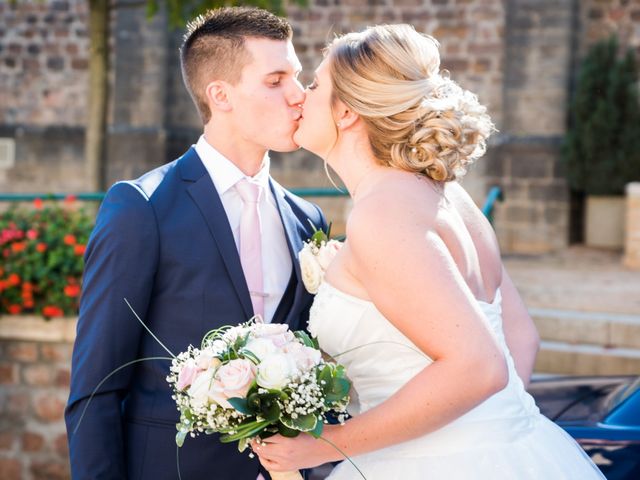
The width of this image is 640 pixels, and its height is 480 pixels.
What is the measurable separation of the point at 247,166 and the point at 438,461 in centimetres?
115

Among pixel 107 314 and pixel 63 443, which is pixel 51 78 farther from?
pixel 107 314

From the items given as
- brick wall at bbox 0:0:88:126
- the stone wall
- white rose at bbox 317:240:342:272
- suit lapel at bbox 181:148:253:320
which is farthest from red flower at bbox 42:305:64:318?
brick wall at bbox 0:0:88:126

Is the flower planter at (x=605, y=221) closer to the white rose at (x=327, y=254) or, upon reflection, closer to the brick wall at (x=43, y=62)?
the brick wall at (x=43, y=62)

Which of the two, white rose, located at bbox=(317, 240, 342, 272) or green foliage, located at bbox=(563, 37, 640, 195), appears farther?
green foliage, located at bbox=(563, 37, 640, 195)

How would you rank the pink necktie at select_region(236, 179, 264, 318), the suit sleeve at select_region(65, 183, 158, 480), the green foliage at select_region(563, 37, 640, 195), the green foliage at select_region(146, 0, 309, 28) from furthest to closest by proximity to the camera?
1. the green foliage at select_region(563, 37, 640, 195)
2. the green foliage at select_region(146, 0, 309, 28)
3. the pink necktie at select_region(236, 179, 264, 318)
4. the suit sleeve at select_region(65, 183, 158, 480)

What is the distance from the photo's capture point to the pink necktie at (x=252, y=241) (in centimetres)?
301

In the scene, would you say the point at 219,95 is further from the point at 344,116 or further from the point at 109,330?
the point at 109,330

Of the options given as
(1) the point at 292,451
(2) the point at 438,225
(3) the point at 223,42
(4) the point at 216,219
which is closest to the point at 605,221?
(3) the point at 223,42

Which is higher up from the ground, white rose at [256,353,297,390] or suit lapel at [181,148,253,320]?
suit lapel at [181,148,253,320]

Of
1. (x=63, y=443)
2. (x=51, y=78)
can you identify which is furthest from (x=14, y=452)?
(x=51, y=78)

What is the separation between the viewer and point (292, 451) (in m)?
2.41

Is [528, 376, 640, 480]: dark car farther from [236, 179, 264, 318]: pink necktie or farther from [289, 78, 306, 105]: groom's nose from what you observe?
[289, 78, 306, 105]: groom's nose

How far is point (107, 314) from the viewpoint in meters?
2.75

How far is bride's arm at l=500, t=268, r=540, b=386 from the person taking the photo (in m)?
2.88
